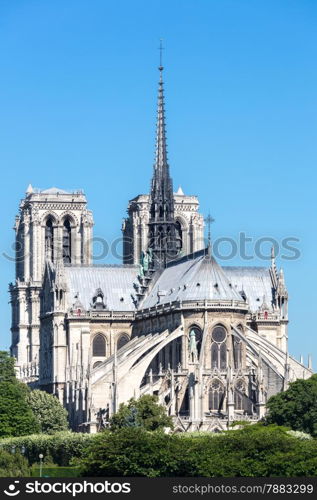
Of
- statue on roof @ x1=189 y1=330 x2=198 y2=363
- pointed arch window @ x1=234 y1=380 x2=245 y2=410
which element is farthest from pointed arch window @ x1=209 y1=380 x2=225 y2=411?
statue on roof @ x1=189 y1=330 x2=198 y2=363

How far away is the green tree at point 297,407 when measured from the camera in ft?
541

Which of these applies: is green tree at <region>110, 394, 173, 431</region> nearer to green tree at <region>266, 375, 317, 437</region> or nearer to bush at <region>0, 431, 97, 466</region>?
bush at <region>0, 431, 97, 466</region>

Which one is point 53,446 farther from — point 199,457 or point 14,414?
point 199,457

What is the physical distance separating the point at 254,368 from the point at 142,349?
1013 centimetres

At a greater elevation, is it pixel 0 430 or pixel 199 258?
pixel 199 258

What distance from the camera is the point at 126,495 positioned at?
10869 cm

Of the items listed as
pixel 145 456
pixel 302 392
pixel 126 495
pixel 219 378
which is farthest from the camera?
pixel 219 378

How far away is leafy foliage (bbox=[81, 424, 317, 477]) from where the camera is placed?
132m

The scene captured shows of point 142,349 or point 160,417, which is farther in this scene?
point 142,349

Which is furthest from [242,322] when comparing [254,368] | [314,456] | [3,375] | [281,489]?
[281,489]

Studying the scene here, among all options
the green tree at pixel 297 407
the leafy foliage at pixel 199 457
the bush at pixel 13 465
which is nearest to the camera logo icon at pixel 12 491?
the leafy foliage at pixel 199 457

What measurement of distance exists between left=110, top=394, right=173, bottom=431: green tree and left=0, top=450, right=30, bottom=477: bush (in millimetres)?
17837

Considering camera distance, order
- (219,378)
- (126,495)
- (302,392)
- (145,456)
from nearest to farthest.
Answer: (126,495), (145,456), (302,392), (219,378)

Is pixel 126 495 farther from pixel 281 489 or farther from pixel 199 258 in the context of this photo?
pixel 199 258
